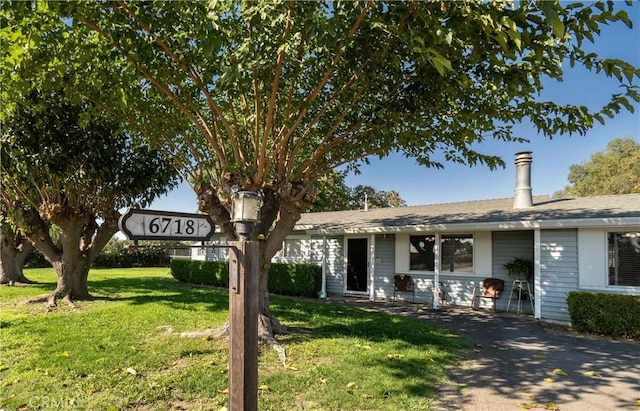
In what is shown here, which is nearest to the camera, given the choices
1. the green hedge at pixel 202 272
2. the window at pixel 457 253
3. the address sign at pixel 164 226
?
the address sign at pixel 164 226

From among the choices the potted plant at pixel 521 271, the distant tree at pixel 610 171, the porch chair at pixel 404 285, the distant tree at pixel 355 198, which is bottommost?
the porch chair at pixel 404 285

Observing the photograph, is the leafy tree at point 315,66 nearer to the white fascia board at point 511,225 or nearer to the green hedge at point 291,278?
the white fascia board at point 511,225

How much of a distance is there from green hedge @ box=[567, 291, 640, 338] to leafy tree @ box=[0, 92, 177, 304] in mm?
10041

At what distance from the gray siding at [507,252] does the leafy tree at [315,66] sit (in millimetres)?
4292

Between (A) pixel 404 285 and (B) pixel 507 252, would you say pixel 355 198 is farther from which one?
(B) pixel 507 252

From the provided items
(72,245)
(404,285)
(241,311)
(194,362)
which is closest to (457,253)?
(404,285)

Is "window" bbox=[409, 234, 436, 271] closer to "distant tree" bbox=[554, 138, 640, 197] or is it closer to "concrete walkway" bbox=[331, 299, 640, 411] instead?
"concrete walkway" bbox=[331, 299, 640, 411]

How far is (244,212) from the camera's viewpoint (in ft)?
10.0

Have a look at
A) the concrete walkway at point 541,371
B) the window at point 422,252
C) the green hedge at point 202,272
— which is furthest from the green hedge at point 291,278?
the concrete walkway at point 541,371

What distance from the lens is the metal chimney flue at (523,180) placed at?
11.1 meters

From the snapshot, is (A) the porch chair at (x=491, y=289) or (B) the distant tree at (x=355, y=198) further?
(B) the distant tree at (x=355, y=198)

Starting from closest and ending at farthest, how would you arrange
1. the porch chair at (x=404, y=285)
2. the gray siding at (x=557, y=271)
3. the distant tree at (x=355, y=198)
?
the gray siding at (x=557, y=271) < the porch chair at (x=404, y=285) < the distant tree at (x=355, y=198)

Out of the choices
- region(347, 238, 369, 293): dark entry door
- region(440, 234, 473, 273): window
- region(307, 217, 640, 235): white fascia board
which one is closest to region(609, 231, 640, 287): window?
region(307, 217, 640, 235): white fascia board

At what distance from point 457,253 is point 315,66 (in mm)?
7910
